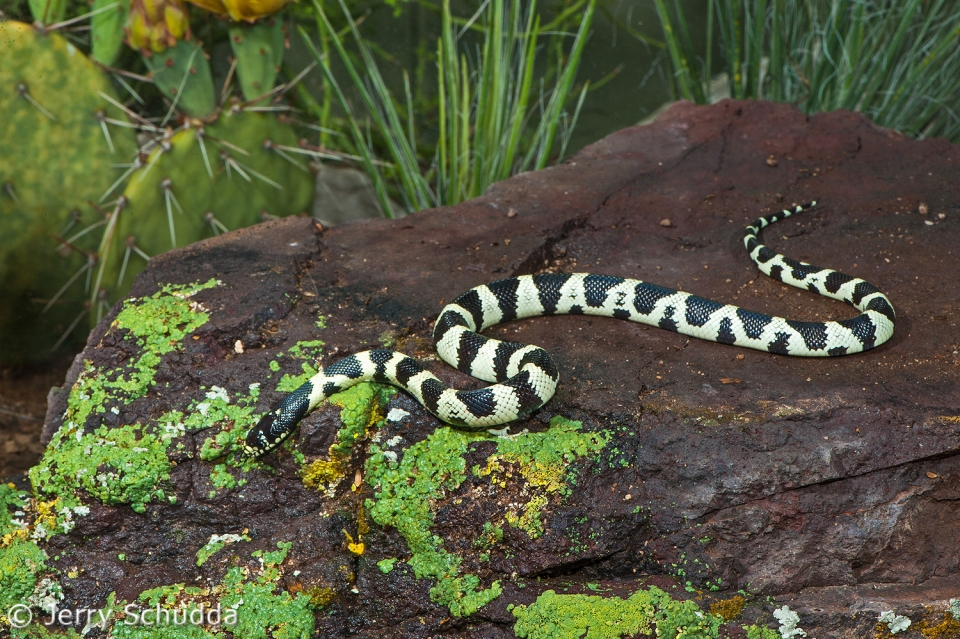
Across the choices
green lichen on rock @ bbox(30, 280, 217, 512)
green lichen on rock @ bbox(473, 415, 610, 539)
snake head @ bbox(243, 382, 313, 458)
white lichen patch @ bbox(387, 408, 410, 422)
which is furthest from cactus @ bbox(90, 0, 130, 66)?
green lichen on rock @ bbox(473, 415, 610, 539)

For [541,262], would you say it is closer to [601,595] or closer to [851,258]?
[851,258]

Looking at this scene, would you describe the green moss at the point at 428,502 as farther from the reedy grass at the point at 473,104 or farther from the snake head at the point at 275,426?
the reedy grass at the point at 473,104

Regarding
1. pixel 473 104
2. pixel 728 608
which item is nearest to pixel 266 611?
pixel 728 608

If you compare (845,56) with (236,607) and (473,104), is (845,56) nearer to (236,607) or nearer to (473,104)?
(473,104)

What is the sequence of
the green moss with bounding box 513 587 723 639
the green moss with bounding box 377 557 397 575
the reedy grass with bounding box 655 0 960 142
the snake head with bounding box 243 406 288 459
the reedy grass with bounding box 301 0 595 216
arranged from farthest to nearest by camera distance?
the reedy grass with bounding box 655 0 960 142, the reedy grass with bounding box 301 0 595 216, the snake head with bounding box 243 406 288 459, the green moss with bounding box 377 557 397 575, the green moss with bounding box 513 587 723 639

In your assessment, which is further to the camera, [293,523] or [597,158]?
[597,158]

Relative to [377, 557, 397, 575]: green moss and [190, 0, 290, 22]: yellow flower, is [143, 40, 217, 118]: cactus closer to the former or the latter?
[190, 0, 290, 22]: yellow flower

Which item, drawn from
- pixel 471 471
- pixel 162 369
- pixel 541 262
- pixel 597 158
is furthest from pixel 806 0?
pixel 162 369

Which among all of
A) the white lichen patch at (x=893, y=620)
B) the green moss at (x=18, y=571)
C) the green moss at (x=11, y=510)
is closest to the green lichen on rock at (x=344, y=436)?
the green moss at (x=18, y=571)
